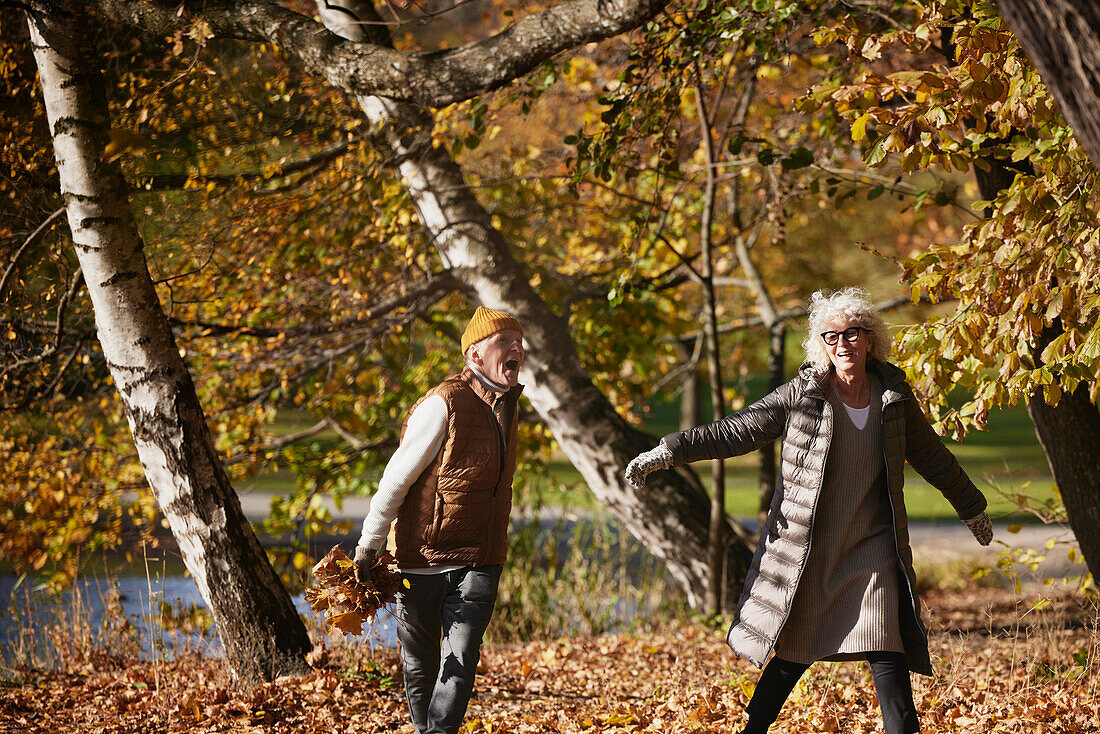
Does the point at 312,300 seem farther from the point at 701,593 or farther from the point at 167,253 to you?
the point at 701,593

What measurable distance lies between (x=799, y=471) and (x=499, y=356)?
1.09m

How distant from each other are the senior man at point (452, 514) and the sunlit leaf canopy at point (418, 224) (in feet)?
4.18

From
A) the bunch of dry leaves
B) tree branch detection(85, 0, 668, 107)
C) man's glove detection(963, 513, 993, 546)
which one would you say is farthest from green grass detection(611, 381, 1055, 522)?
the bunch of dry leaves

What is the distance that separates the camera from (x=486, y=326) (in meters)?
3.33

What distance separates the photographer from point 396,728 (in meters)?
4.09

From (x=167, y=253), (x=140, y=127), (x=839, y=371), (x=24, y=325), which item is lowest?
(x=839, y=371)

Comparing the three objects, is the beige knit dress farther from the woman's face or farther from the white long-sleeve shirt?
the white long-sleeve shirt

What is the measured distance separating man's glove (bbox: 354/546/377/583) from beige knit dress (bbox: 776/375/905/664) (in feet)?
4.63

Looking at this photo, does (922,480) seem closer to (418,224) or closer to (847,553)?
(418,224)

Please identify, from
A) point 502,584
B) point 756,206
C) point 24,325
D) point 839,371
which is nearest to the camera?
point 839,371

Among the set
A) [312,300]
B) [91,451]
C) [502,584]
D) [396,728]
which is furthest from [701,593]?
[91,451]

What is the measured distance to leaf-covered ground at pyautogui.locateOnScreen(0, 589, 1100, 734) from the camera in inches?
157

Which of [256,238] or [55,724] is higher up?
[256,238]

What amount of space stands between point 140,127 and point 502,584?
4.28 metres
